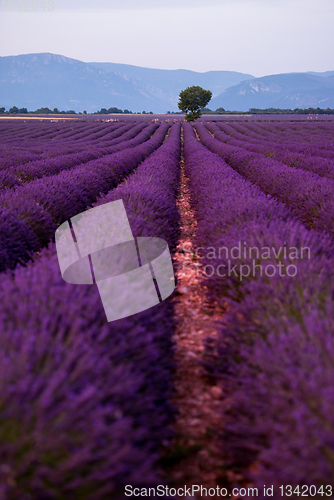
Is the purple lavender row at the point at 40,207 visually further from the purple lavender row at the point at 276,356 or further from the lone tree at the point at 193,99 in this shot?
the lone tree at the point at 193,99

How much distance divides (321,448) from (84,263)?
4.93ft

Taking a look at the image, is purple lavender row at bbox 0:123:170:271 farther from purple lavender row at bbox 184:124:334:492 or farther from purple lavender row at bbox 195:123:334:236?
purple lavender row at bbox 195:123:334:236

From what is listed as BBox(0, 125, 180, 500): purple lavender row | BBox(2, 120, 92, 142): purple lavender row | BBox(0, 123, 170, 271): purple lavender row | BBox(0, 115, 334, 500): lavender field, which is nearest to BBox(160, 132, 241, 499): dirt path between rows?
BBox(0, 115, 334, 500): lavender field

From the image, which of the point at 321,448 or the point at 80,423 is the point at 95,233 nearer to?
the point at 80,423

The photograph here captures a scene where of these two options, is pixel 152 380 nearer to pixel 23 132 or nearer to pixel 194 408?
pixel 194 408

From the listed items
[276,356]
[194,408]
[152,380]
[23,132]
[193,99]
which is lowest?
[194,408]

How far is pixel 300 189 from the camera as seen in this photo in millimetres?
5738

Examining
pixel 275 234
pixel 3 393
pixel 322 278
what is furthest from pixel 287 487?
pixel 275 234

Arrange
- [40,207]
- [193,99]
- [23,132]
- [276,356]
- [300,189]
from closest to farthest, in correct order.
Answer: [276,356] → [40,207] → [300,189] → [23,132] → [193,99]

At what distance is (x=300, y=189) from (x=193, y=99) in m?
41.5

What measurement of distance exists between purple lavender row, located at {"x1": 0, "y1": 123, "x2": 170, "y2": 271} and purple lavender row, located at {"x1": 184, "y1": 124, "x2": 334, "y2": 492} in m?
1.86

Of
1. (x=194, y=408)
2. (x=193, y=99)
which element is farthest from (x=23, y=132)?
(x=194, y=408)

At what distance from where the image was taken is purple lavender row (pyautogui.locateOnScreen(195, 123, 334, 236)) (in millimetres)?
4613

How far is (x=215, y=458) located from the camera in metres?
1.70
